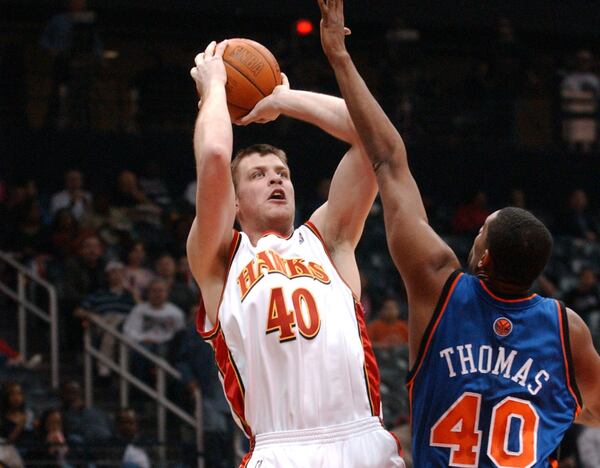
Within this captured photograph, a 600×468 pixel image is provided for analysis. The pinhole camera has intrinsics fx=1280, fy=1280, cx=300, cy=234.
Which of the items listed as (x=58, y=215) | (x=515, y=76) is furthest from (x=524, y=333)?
(x=515, y=76)

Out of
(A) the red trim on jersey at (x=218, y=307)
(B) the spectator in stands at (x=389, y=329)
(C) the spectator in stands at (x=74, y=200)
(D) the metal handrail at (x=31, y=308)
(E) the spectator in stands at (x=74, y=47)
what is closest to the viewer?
(A) the red trim on jersey at (x=218, y=307)

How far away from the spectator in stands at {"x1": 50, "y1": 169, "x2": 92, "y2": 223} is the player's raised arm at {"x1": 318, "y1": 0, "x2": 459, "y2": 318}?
978 centimetres

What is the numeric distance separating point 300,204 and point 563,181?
458 cm

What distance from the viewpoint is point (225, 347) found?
5004mm

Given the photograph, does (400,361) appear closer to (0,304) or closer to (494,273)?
(0,304)

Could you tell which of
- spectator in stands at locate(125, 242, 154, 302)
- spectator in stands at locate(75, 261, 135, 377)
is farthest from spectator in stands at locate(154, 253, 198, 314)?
spectator in stands at locate(75, 261, 135, 377)

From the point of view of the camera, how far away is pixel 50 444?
10383mm

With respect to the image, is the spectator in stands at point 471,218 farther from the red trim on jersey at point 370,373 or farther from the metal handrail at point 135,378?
the red trim on jersey at point 370,373

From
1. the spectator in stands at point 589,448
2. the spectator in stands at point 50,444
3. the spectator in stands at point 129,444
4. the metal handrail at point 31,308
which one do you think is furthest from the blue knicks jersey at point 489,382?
the metal handrail at point 31,308

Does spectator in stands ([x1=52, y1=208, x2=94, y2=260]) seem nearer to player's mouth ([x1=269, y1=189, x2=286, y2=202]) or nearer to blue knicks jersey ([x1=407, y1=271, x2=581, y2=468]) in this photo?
player's mouth ([x1=269, y1=189, x2=286, y2=202])

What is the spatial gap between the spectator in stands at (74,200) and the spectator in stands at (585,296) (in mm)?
5575

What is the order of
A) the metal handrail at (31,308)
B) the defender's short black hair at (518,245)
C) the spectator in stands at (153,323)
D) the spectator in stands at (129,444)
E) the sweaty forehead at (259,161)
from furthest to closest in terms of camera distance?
the spectator in stands at (153,323)
the metal handrail at (31,308)
the spectator in stands at (129,444)
the sweaty forehead at (259,161)
the defender's short black hair at (518,245)

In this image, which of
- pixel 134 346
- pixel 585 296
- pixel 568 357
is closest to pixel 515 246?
pixel 568 357

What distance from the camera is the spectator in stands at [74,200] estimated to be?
555 inches
